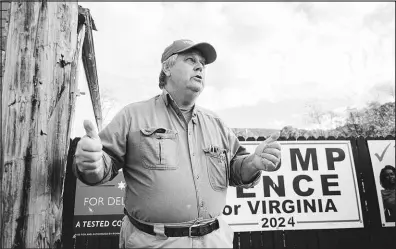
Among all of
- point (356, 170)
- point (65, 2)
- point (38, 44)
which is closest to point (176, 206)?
point (38, 44)

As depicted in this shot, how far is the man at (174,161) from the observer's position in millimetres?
1575

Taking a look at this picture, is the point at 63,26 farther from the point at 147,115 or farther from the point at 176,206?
the point at 176,206

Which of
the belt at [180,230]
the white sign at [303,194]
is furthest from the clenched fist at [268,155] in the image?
the white sign at [303,194]

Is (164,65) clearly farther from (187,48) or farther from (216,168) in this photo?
(216,168)

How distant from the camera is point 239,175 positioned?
201 centimetres

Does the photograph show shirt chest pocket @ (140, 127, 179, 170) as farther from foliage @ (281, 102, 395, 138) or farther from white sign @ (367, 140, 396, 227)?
foliage @ (281, 102, 395, 138)

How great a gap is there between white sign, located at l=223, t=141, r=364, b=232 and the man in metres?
3.03

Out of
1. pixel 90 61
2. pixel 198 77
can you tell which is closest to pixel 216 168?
pixel 198 77

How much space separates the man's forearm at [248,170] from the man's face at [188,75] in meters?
0.58

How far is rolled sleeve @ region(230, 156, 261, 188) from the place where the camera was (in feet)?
6.53

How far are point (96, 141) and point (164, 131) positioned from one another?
1.68 feet

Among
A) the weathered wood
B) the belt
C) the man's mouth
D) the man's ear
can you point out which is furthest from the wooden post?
the weathered wood

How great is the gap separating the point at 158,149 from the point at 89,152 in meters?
0.45

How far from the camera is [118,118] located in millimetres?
1784
